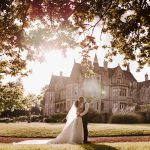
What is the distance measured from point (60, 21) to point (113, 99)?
6273cm

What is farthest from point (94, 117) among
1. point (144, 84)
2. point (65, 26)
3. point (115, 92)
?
point (65, 26)

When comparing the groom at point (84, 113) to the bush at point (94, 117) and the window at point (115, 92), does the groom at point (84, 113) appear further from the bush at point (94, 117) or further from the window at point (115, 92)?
the window at point (115, 92)

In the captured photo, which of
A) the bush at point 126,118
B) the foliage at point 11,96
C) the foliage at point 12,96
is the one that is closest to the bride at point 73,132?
the foliage at point 12,96

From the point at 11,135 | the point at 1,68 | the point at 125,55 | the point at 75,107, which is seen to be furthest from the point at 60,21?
the point at 11,135

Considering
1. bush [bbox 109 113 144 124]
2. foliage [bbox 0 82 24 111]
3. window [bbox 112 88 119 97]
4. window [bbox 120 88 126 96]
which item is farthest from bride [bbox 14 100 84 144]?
window [bbox 120 88 126 96]

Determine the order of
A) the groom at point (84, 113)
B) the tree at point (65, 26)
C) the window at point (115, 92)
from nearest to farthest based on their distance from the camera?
the tree at point (65, 26) < the groom at point (84, 113) < the window at point (115, 92)

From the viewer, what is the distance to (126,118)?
46.4m

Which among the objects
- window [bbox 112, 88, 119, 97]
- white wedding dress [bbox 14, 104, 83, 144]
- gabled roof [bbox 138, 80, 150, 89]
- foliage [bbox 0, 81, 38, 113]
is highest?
gabled roof [bbox 138, 80, 150, 89]

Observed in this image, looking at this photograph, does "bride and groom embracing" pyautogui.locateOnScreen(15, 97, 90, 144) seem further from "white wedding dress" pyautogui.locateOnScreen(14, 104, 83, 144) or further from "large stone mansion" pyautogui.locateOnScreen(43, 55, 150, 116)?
"large stone mansion" pyautogui.locateOnScreen(43, 55, 150, 116)

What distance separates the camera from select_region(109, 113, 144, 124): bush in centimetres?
4641

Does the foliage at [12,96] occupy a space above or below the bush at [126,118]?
above

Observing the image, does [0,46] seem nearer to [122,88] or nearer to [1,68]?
[1,68]

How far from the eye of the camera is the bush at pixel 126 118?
4641 cm

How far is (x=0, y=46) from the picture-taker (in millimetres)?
12016
